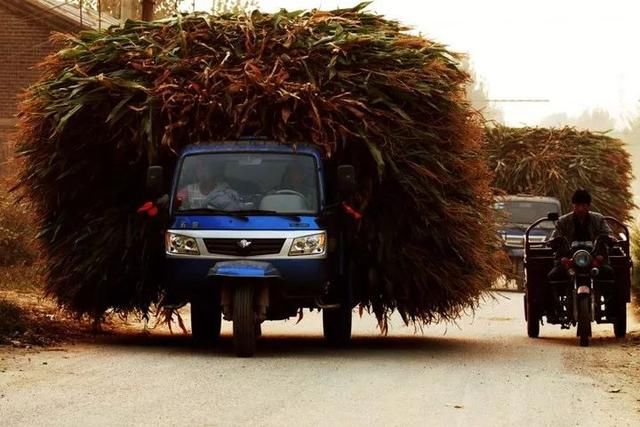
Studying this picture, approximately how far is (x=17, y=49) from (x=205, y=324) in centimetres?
2425

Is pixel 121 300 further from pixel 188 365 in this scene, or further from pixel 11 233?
pixel 11 233

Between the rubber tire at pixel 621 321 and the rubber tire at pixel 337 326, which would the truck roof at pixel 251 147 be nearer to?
the rubber tire at pixel 337 326

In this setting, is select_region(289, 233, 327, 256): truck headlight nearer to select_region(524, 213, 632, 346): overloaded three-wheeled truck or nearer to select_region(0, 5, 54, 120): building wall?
select_region(524, 213, 632, 346): overloaded three-wheeled truck

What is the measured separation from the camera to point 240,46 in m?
17.7

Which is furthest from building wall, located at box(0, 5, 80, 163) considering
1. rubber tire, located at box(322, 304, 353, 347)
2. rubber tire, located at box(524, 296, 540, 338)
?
rubber tire, located at box(322, 304, 353, 347)

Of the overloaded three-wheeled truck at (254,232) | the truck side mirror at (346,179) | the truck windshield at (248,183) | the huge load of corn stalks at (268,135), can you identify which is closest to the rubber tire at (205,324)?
the overloaded three-wheeled truck at (254,232)

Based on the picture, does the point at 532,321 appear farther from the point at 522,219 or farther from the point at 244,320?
the point at 522,219

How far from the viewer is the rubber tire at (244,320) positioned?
15.8 meters

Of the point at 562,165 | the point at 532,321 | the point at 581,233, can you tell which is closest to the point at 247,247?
the point at 581,233

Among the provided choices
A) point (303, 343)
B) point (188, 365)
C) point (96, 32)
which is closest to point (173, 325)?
point (303, 343)

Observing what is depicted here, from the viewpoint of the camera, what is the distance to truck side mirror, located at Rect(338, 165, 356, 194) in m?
16.3

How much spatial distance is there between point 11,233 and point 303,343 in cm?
1150

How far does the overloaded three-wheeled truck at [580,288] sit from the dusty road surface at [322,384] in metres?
0.40

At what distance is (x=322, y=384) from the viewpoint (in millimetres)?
13250
